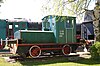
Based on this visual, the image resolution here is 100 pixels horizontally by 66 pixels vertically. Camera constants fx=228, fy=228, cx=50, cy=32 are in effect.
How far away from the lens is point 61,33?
15.0 meters

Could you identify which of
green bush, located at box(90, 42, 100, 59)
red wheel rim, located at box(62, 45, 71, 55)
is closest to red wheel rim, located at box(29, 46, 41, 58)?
red wheel rim, located at box(62, 45, 71, 55)

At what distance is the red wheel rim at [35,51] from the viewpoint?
13817 mm

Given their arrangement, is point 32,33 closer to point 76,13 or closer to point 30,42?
point 30,42

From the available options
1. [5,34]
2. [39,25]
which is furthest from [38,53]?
[39,25]

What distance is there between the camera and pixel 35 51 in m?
13.9

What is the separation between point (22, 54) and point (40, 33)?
185 cm

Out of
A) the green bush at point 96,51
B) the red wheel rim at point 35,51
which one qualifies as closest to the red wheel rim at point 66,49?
the red wheel rim at point 35,51

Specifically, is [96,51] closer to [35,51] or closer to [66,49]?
[66,49]

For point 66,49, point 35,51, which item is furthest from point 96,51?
point 35,51

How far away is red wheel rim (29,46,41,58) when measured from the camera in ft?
45.3

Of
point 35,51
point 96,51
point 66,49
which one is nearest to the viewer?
point 96,51

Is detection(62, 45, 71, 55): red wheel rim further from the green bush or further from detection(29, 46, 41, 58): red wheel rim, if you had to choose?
the green bush

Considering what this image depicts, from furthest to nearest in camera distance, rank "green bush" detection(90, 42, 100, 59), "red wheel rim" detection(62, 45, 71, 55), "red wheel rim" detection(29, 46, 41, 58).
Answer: "red wheel rim" detection(62, 45, 71, 55) < "red wheel rim" detection(29, 46, 41, 58) < "green bush" detection(90, 42, 100, 59)

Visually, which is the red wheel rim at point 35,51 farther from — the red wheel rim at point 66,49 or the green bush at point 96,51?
the green bush at point 96,51
